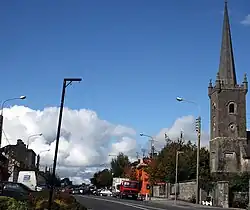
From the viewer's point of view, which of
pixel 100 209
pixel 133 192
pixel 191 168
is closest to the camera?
pixel 100 209

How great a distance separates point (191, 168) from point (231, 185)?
90.7ft

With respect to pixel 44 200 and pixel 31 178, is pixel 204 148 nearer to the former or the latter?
pixel 31 178

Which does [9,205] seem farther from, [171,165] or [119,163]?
[119,163]

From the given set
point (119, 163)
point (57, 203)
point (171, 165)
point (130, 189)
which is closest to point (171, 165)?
point (171, 165)

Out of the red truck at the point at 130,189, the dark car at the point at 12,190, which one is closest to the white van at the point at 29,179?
the dark car at the point at 12,190

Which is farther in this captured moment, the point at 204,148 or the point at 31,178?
the point at 204,148

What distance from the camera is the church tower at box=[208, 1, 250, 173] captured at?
289 ft

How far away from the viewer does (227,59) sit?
94.6 meters

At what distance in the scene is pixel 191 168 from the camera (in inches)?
3327

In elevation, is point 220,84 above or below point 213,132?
above

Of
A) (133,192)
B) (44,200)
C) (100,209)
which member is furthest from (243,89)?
(44,200)

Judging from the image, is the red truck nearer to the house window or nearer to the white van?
the house window

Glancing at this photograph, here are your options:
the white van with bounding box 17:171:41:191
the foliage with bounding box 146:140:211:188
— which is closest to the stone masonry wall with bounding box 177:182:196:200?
the foliage with bounding box 146:140:211:188

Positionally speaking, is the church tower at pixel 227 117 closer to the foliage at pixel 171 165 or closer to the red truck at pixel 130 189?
the foliage at pixel 171 165
